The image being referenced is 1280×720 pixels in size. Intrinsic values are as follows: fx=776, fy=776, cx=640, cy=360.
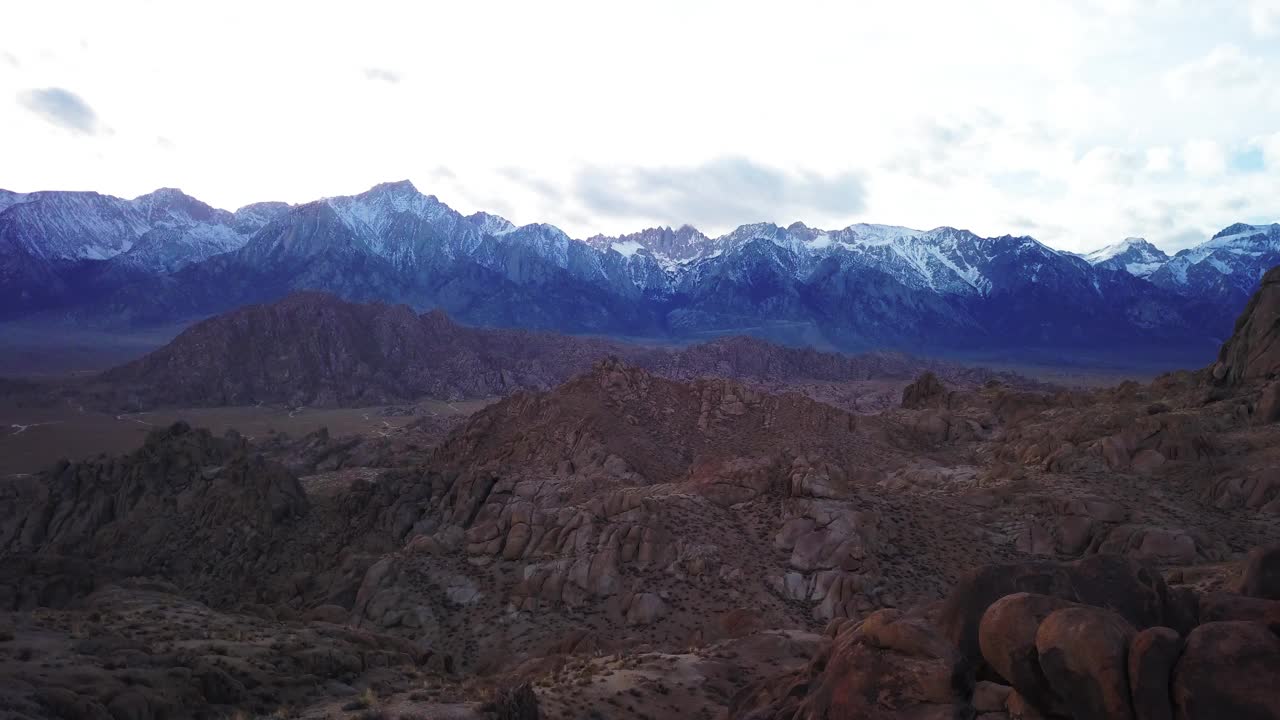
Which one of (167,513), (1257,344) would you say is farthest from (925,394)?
(167,513)

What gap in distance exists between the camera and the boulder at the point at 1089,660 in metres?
10.3

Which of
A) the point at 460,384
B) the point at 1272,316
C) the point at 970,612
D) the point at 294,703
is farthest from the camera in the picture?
the point at 460,384

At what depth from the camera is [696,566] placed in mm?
29281

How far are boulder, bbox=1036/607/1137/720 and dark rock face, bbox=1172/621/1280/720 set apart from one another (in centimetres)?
64

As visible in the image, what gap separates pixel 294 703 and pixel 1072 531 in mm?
26770

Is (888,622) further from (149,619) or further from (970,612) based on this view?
(149,619)

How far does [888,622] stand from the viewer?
43.3 feet

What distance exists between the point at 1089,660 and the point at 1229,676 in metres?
1.53

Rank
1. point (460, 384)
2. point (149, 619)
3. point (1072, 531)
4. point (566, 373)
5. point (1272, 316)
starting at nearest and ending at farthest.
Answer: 1. point (149, 619)
2. point (1072, 531)
3. point (1272, 316)
4. point (460, 384)
5. point (566, 373)

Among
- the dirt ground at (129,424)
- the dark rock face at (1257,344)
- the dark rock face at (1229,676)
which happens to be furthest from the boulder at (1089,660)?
the dirt ground at (129,424)

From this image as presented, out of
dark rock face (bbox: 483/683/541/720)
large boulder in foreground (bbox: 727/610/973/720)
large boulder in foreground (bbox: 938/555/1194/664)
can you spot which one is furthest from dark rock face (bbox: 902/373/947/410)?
dark rock face (bbox: 483/683/541/720)

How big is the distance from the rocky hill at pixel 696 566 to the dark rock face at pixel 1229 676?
0.10 feet

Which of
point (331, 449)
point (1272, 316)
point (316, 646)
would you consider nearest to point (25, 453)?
point (331, 449)

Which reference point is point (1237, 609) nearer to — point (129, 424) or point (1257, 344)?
point (1257, 344)
